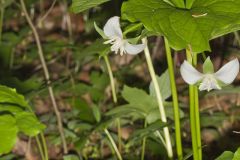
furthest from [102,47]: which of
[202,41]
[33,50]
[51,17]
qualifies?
[51,17]

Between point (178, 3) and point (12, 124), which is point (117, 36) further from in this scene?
point (12, 124)

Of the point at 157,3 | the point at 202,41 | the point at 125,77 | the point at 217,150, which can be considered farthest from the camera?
the point at 125,77

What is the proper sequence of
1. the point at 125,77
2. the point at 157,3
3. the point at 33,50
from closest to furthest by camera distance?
the point at 157,3 < the point at 125,77 < the point at 33,50

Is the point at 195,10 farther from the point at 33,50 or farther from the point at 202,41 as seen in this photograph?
the point at 33,50

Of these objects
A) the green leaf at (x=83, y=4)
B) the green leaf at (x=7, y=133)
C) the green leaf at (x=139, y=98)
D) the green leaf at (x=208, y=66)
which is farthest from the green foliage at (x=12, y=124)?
the green leaf at (x=139, y=98)

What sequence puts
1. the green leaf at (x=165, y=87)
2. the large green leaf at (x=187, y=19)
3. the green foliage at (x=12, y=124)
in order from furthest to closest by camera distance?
the green leaf at (x=165, y=87) → the green foliage at (x=12, y=124) → the large green leaf at (x=187, y=19)

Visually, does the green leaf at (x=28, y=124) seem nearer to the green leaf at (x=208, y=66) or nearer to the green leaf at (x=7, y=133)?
the green leaf at (x=7, y=133)

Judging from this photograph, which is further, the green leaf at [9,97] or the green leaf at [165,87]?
the green leaf at [165,87]
